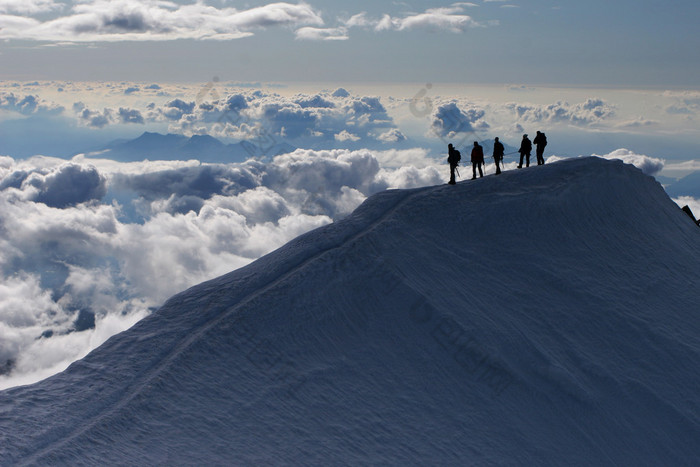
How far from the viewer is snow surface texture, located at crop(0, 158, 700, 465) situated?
14.3m

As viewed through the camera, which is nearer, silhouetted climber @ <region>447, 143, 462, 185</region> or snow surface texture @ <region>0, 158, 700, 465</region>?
snow surface texture @ <region>0, 158, 700, 465</region>

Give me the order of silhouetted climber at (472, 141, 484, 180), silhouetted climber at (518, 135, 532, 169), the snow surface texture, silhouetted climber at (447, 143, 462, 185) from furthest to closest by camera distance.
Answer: silhouetted climber at (518, 135, 532, 169) < silhouetted climber at (472, 141, 484, 180) < silhouetted climber at (447, 143, 462, 185) < the snow surface texture

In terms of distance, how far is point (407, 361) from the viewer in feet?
57.2

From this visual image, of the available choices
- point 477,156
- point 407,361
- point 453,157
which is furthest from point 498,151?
point 407,361

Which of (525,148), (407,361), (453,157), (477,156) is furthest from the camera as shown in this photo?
(525,148)

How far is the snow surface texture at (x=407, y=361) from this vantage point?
14.3 m

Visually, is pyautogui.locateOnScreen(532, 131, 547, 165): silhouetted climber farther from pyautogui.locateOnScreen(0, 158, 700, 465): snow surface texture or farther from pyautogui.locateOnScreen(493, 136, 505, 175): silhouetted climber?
pyautogui.locateOnScreen(0, 158, 700, 465): snow surface texture

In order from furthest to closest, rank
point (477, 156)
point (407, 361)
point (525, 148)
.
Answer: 1. point (525, 148)
2. point (477, 156)
3. point (407, 361)

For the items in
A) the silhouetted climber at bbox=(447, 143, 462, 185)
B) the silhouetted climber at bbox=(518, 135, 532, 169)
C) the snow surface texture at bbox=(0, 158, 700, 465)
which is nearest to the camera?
the snow surface texture at bbox=(0, 158, 700, 465)

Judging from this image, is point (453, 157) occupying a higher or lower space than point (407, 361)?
higher

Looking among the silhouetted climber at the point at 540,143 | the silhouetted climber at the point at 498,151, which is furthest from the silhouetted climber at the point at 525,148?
the silhouetted climber at the point at 498,151

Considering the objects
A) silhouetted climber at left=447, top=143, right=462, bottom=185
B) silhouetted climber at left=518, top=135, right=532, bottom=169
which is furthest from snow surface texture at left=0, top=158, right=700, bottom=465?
silhouetted climber at left=518, top=135, right=532, bottom=169

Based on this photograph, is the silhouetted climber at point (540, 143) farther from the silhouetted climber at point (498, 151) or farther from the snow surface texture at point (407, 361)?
the snow surface texture at point (407, 361)

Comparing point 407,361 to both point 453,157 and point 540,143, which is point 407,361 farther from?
point 540,143
